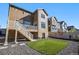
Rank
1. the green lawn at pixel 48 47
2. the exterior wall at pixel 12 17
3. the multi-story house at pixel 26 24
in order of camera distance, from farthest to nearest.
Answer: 1. the multi-story house at pixel 26 24
2. the exterior wall at pixel 12 17
3. the green lawn at pixel 48 47

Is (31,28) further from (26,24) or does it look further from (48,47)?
(48,47)

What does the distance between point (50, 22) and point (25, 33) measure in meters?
6.58

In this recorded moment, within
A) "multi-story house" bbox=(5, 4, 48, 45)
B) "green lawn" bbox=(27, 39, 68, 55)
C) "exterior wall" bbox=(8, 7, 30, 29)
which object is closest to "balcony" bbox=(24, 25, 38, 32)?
"multi-story house" bbox=(5, 4, 48, 45)

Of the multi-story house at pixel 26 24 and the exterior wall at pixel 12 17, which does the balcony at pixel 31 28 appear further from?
the exterior wall at pixel 12 17

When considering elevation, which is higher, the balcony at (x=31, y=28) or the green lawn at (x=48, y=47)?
the balcony at (x=31, y=28)

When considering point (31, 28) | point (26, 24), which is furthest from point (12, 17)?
point (31, 28)

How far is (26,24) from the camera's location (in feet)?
47.2

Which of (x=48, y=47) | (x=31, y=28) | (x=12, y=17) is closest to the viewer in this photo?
(x=48, y=47)

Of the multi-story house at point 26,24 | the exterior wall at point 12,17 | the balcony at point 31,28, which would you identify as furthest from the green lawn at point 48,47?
the balcony at point 31,28

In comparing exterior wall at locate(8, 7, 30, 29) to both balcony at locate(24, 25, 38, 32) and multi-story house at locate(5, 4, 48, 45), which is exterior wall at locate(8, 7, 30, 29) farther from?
balcony at locate(24, 25, 38, 32)

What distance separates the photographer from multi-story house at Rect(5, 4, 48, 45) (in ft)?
39.8

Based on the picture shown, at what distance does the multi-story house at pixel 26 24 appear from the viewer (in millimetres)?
12116
